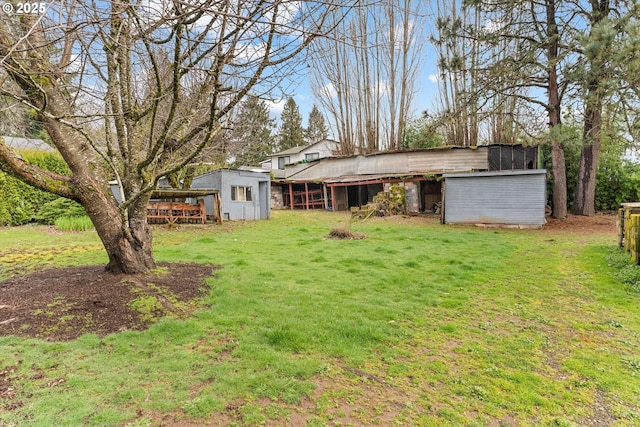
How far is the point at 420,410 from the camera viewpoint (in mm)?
2395

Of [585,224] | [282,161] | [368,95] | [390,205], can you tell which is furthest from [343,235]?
[282,161]

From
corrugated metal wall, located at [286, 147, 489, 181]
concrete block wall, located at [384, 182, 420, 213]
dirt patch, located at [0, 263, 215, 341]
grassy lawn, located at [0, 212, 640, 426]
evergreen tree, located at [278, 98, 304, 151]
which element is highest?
evergreen tree, located at [278, 98, 304, 151]

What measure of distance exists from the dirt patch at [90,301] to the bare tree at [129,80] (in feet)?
1.37

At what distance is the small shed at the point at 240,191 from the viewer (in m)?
16.1

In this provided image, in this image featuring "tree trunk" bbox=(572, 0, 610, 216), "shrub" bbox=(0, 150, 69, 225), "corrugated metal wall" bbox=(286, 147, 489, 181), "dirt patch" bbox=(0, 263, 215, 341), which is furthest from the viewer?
"corrugated metal wall" bbox=(286, 147, 489, 181)

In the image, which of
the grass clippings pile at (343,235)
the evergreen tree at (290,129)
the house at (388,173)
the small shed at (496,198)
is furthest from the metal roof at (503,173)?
the evergreen tree at (290,129)

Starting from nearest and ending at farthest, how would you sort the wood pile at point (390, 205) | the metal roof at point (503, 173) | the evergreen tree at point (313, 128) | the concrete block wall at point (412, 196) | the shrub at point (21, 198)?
1. the metal roof at point (503, 173)
2. the shrub at point (21, 198)
3. the wood pile at point (390, 205)
4. the concrete block wall at point (412, 196)
5. the evergreen tree at point (313, 128)

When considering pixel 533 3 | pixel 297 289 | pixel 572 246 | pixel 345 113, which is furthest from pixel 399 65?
pixel 297 289

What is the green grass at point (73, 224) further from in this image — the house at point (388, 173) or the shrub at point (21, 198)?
the house at point (388, 173)

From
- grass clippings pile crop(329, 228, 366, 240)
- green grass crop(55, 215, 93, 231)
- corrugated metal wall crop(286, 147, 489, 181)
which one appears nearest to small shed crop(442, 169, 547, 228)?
grass clippings pile crop(329, 228, 366, 240)

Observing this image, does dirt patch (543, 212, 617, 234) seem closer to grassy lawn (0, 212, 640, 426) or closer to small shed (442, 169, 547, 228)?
small shed (442, 169, 547, 228)

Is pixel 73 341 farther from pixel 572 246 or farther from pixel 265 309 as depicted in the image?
pixel 572 246

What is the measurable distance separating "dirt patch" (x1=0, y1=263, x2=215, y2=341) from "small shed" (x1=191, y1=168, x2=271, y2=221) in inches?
411

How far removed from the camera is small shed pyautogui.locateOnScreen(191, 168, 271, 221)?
16.1 m
